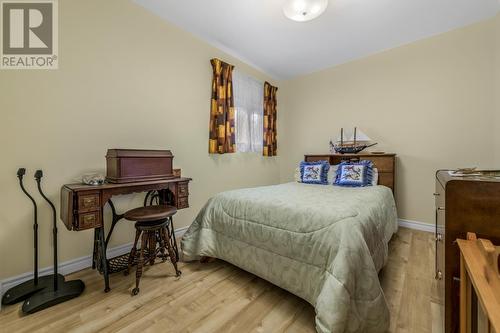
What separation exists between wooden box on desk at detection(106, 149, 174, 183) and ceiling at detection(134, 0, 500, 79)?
5.19 ft

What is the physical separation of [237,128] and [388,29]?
2263 mm

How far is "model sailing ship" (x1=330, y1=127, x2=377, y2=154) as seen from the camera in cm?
302

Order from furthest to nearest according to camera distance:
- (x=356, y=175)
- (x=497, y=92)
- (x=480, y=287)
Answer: (x=356, y=175), (x=497, y=92), (x=480, y=287)

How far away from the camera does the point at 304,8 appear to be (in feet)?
6.29

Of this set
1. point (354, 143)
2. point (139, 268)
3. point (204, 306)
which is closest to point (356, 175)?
point (354, 143)

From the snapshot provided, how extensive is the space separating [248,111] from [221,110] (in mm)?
706

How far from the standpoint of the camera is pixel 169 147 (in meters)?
2.41

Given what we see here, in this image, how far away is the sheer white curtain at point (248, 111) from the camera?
3.27 meters

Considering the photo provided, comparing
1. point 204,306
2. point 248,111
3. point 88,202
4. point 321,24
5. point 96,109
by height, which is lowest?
point 204,306

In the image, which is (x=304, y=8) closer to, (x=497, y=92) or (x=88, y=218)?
(x=497, y=92)

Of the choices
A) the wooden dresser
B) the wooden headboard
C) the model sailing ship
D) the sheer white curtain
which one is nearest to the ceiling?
the sheer white curtain

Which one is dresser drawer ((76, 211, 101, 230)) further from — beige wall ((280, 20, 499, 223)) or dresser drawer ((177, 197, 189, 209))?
beige wall ((280, 20, 499, 223))

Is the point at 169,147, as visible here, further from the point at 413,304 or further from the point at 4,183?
the point at 413,304

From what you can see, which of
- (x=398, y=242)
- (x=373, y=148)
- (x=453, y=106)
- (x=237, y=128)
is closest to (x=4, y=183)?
(x=237, y=128)
